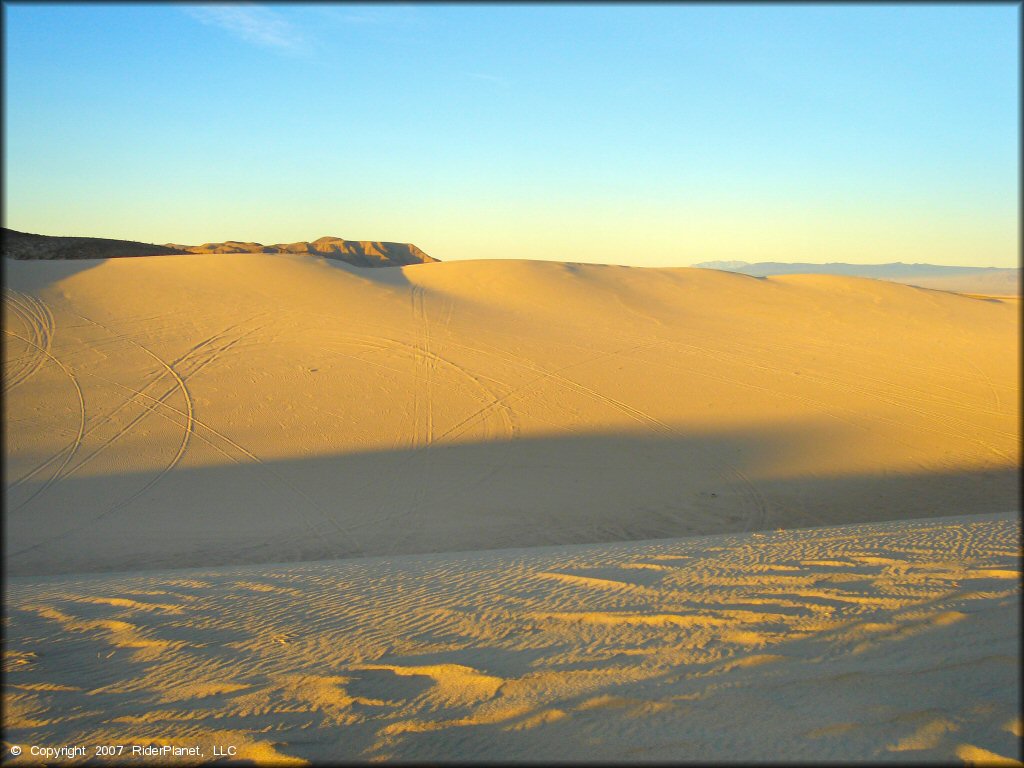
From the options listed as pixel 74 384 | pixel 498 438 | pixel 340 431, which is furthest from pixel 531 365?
pixel 74 384

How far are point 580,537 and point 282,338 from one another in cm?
890

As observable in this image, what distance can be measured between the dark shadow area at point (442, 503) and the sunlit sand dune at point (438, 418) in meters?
0.03

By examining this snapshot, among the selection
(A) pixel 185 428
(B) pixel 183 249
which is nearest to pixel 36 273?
(A) pixel 185 428

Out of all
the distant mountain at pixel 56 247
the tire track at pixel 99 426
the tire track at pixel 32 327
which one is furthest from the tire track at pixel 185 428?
the distant mountain at pixel 56 247

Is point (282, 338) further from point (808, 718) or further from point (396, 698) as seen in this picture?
point (808, 718)

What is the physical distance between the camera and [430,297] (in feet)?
60.3

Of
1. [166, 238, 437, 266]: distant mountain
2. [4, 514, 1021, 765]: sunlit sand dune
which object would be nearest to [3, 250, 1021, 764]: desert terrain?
[4, 514, 1021, 765]: sunlit sand dune

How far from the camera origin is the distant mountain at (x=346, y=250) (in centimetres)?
3909

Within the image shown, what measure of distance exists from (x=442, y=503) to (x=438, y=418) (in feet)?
9.12

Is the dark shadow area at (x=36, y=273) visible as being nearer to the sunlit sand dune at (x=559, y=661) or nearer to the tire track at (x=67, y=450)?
the tire track at (x=67, y=450)

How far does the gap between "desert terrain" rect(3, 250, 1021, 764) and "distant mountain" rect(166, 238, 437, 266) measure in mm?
20910

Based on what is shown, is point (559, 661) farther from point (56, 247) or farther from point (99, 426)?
point (56, 247)

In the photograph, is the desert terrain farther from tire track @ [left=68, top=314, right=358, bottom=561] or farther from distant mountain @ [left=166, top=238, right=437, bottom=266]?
distant mountain @ [left=166, top=238, right=437, bottom=266]

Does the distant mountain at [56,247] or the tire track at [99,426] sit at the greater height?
the distant mountain at [56,247]
